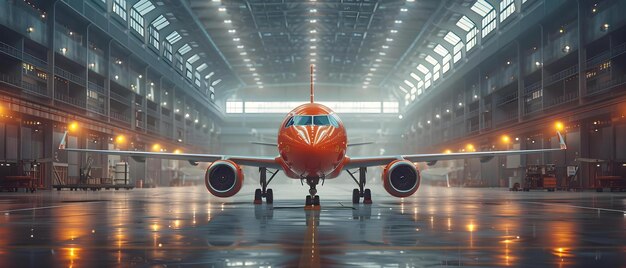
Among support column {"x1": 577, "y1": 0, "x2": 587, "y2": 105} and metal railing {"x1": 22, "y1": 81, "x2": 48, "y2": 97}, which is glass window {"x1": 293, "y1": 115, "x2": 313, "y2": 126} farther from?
support column {"x1": 577, "y1": 0, "x2": 587, "y2": 105}

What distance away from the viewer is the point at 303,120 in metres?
19.4

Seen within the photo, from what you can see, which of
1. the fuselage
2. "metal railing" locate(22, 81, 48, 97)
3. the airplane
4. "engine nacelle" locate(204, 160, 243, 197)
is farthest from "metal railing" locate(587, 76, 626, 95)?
"metal railing" locate(22, 81, 48, 97)

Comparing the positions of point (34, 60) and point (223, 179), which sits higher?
point (34, 60)

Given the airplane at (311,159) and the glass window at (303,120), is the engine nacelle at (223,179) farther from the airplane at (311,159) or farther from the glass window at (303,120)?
the glass window at (303,120)

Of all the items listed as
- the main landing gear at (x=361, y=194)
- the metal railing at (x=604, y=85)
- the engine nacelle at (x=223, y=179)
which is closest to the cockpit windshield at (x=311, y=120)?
the engine nacelle at (x=223, y=179)

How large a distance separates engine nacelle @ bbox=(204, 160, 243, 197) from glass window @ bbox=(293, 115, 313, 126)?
9.68 feet

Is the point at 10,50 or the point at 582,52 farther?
the point at 582,52

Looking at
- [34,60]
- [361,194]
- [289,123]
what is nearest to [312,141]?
[289,123]

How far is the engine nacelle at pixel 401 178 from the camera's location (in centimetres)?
2078

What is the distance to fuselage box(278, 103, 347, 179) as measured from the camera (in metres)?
18.6

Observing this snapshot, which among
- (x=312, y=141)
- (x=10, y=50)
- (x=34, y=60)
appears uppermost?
(x=10, y=50)

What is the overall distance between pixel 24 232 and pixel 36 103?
129 ft

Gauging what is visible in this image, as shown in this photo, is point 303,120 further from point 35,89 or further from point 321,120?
point 35,89

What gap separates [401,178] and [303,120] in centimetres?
421
